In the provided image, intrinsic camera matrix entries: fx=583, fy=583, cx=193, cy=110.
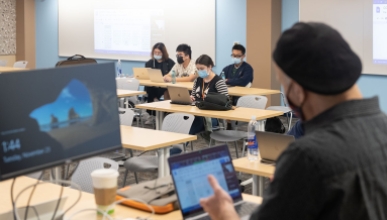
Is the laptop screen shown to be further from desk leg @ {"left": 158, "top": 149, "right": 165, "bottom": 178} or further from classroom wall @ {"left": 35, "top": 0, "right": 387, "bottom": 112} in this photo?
classroom wall @ {"left": 35, "top": 0, "right": 387, "bottom": 112}

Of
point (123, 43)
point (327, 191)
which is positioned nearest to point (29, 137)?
point (327, 191)

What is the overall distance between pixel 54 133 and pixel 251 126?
9.92 ft

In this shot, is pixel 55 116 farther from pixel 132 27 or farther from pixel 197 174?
pixel 132 27

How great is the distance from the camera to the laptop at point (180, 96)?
670cm

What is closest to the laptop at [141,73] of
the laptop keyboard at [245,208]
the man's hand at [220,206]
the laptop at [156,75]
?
the laptop at [156,75]

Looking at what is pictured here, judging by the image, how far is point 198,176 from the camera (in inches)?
95.2

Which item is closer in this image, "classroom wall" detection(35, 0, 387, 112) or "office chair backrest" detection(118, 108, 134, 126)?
"office chair backrest" detection(118, 108, 134, 126)

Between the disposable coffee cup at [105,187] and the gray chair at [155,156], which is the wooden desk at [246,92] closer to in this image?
the gray chair at [155,156]

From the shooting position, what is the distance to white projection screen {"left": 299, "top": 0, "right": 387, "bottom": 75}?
8391 mm

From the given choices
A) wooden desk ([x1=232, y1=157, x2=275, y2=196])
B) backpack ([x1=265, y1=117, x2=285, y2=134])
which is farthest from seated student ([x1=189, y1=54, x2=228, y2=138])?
wooden desk ([x1=232, y1=157, x2=275, y2=196])

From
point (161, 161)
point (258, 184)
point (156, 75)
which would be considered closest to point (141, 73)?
point (156, 75)

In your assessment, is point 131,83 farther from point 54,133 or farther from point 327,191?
point 327,191

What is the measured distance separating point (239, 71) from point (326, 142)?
7.10 metres

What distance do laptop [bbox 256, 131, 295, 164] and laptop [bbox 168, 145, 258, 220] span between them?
1.19m
